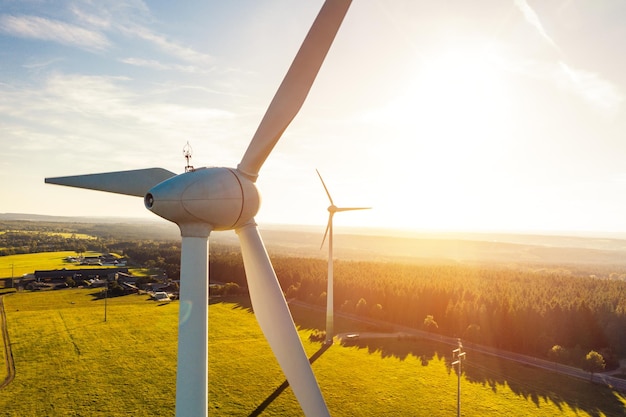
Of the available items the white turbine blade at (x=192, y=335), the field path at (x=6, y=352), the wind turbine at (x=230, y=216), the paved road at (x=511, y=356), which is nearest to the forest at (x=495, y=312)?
the paved road at (x=511, y=356)

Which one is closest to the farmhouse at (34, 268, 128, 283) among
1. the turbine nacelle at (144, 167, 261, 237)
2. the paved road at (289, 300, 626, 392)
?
the paved road at (289, 300, 626, 392)

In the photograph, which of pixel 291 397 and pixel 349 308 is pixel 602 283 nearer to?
pixel 349 308

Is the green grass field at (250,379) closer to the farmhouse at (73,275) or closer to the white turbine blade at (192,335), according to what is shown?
the white turbine blade at (192,335)

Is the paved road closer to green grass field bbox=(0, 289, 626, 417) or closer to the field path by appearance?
green grass field bbox=(0, 289, 626, 417)

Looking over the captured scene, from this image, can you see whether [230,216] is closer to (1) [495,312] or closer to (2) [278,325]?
(2) [278,325]

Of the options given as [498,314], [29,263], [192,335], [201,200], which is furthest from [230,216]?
[29,263]
